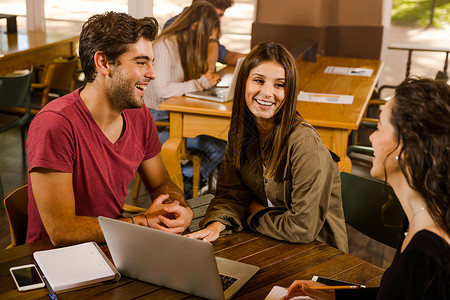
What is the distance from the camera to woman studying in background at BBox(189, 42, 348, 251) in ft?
5.74

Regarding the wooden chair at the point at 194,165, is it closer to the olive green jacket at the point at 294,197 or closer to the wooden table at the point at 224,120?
the wooden table at the point at 224,120

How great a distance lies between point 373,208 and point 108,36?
109cm

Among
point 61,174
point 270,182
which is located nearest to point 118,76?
point 61,174

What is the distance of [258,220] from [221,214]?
119 millimetres

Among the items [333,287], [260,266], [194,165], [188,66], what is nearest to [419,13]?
[188,66]

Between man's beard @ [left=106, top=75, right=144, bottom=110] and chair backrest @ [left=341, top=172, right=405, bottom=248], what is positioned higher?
man's beard @ [left=106, top=75, right=144, bottom=110]

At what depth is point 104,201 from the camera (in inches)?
75.2

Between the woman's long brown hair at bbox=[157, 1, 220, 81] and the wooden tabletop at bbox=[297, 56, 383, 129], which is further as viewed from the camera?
the woman's long brown hair at bbox=[157, 1, 220, 81]

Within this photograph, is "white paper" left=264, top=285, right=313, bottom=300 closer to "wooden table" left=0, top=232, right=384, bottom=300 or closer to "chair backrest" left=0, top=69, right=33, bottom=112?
"wooden table" left=0, top=232, right=384, bottom=300

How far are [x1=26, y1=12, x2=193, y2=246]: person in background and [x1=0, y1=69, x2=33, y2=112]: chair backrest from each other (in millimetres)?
1912

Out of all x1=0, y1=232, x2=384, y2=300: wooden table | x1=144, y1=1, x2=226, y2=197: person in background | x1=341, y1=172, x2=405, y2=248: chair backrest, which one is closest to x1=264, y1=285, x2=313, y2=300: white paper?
x1=0, y1=232, x2=384, y2=300: wooden table

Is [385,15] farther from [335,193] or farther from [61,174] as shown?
[61,174]

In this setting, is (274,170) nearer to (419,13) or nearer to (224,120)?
(224,120)

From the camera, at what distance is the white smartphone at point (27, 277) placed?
138 centimetres
